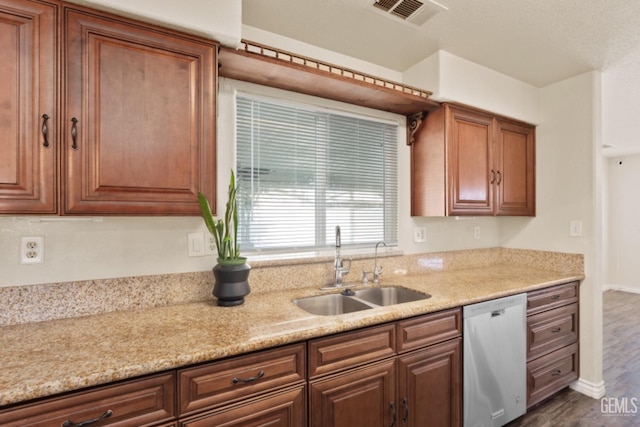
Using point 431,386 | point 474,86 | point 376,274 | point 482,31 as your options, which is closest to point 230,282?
point 376,274

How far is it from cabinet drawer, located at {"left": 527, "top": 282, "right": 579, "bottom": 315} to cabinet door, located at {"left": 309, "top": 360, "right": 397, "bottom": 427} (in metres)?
1.23

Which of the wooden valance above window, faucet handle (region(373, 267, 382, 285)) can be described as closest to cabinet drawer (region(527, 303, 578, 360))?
faucet handle (region(373, 267, 382, 285))

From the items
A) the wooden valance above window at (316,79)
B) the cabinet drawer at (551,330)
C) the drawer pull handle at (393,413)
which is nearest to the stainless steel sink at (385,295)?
the drawer pull handle at (393,413)

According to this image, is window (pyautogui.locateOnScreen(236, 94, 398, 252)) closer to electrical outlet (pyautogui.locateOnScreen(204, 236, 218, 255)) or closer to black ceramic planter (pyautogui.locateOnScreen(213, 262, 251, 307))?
electrical outlet (pyautogui.locateOnScreen(204, 236, 218, 255))

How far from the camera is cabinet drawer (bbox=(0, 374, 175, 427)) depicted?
0.89m

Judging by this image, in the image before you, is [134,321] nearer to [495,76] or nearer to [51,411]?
[51,411]

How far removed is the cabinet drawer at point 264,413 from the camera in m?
1.12

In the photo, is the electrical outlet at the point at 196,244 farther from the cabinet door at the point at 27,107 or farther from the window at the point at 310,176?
the cabinet door at the point at 27,107

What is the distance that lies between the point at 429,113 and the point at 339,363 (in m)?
1.83

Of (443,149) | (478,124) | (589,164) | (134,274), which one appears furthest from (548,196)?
(134,274)

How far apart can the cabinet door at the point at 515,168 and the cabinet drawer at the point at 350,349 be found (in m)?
1.60

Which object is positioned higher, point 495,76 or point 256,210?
point 495,76

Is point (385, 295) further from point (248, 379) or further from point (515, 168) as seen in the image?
point (515, 168)

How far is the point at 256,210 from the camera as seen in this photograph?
1912mm
